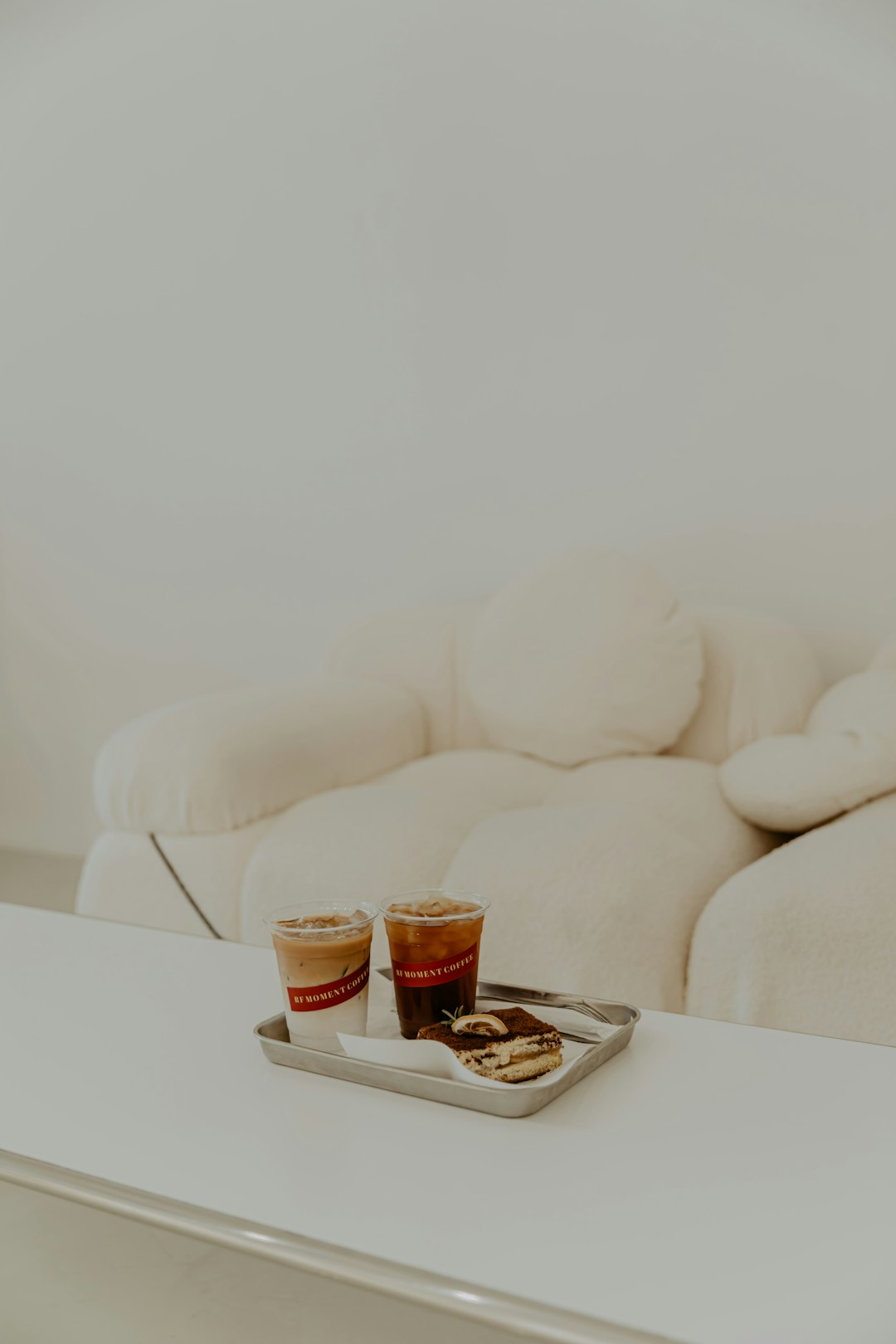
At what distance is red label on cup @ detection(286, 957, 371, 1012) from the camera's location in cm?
82

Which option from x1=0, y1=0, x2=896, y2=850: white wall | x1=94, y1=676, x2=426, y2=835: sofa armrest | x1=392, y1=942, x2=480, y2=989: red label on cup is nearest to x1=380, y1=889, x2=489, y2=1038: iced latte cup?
x1=392, y1=942, x2=480, y2=989: red label on cup

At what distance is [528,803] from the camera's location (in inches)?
68.5

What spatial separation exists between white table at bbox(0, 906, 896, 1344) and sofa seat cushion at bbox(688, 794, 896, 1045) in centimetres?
41

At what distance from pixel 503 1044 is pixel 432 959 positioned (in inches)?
3.6

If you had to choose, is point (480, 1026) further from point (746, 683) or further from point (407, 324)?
point (407, 324)

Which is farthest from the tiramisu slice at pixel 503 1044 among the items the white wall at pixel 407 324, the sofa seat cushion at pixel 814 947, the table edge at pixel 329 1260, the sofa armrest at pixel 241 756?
the white wall at pixel 407 324

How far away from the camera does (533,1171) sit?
0.66 m

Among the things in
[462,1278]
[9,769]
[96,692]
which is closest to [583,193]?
[96,692]

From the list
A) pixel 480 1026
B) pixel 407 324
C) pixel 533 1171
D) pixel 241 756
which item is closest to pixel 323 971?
pixel 480 1026

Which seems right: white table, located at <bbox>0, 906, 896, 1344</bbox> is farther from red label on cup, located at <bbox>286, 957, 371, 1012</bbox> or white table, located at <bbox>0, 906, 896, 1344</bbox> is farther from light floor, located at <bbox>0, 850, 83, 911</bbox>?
light floor, located at <bbox>0, 850, 83, 911</bbox>

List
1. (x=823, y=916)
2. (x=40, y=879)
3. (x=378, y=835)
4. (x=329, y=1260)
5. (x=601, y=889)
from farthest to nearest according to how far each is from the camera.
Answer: (x=40, y=879), (x=378, y=835), (x=601, y=889), (x=823, y=916), (x=329, y=1260)

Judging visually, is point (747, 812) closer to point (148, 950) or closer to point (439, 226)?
point (148, 950)

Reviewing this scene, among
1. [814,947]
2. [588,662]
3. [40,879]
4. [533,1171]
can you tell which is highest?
[588,662]

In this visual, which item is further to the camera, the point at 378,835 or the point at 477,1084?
the point at 378,835
